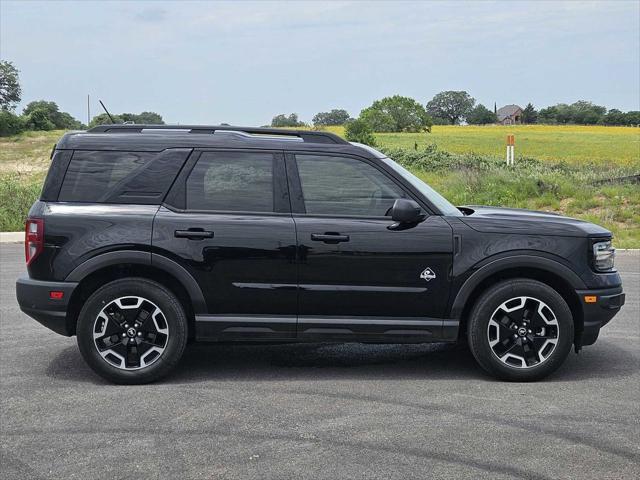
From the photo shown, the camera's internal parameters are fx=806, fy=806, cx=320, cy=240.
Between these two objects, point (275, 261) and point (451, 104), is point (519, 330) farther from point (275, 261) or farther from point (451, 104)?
point (451, 104)

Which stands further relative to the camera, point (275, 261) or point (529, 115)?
point (529, 115)

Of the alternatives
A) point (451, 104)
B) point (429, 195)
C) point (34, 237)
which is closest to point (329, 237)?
point (429, 195)

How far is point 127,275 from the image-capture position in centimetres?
596

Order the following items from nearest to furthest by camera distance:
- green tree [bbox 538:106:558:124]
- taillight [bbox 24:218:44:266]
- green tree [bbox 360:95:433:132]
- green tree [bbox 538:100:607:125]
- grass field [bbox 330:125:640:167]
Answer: taillight [bbox 24:218:44:266] → grass field [bbox 330:125:640:167] → green tree [bbox 360:95:433:132] → green tree [bbox 538:100:607:125] → green tree [bbox 538:106:558:124]

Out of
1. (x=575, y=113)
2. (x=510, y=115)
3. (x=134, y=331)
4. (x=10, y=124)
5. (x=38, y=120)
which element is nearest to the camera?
(x=134, y=331)

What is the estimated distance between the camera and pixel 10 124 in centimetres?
6350

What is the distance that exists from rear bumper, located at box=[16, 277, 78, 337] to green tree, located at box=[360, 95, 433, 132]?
9000cm

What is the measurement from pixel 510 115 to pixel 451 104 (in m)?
22.1

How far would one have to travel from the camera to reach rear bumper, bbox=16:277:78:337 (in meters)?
5.83

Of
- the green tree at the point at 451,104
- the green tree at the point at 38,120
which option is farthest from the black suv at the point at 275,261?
the green tree at the point at 451,104

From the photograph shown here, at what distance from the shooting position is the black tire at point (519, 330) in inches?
229

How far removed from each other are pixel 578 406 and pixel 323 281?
1.92 meters

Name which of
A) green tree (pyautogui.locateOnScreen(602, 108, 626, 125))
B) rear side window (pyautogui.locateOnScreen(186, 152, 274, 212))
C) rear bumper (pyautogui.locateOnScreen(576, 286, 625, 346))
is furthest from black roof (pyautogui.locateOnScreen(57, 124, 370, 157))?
green tree (pyautogui.locateOnScreen(602, 108, 626, 125))

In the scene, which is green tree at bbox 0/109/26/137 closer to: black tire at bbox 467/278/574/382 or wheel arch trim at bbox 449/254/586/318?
wheel arch trim at bbox 449/254/586/318
